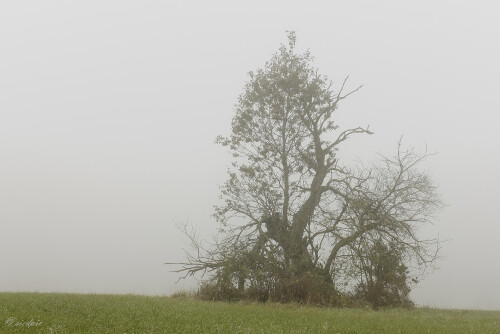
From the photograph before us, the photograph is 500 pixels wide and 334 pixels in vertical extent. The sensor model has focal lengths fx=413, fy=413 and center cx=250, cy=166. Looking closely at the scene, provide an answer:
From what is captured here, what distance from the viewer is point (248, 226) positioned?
92.0ft

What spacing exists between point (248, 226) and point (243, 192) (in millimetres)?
2343

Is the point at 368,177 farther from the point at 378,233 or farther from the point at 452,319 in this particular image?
the point at 452,319

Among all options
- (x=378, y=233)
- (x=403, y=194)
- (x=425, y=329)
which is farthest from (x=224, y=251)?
(x=425, y=329)
